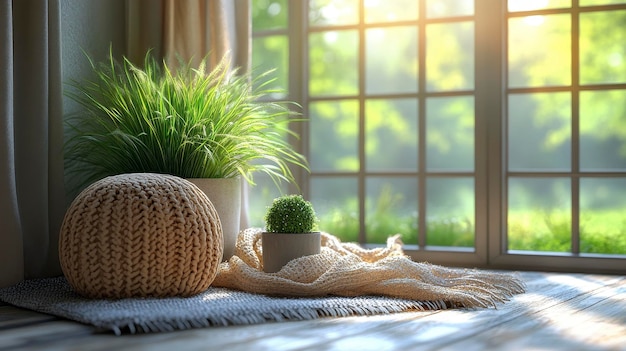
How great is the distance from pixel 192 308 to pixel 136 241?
279 millimetres

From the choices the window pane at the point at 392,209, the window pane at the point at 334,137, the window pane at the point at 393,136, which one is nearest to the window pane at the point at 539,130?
the window pane at the point at 392,209

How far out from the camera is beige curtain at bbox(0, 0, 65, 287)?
2.80 m

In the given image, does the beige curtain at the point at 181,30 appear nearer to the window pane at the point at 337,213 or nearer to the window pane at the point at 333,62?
the window pane at the point at 337,213

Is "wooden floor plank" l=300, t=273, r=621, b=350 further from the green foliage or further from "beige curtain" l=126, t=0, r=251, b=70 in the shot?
"beige curtain" l=126, t=0, r=251, b=70

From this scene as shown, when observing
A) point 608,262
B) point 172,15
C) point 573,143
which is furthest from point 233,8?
point 608,262

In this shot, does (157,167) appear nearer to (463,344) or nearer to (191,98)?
(191,98)

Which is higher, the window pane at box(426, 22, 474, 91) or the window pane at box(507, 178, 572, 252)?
the window pane at box(426, 22, 474, 91)

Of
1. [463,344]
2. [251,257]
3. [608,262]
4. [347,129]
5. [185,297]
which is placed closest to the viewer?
[463,344]

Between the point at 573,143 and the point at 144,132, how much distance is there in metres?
1.77

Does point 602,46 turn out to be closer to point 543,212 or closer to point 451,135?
point 543,212

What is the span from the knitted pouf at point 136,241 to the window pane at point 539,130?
1751 millimetres

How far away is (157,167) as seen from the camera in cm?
285

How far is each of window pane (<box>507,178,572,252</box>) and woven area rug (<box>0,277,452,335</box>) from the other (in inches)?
68.0

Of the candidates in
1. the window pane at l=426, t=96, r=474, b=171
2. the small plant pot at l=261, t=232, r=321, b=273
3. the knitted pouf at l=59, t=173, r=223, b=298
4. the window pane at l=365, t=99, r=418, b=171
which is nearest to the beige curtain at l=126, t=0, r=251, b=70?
the small plant pot at l=261, t=232, r=321, b=273
